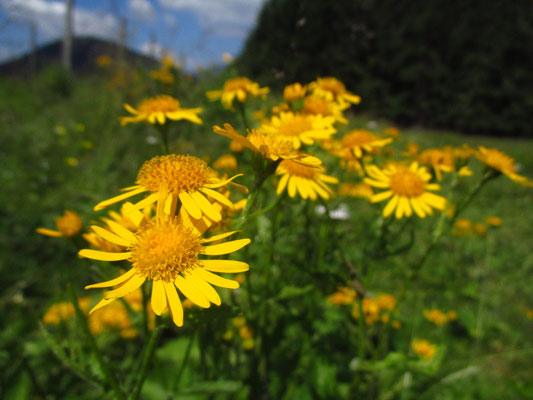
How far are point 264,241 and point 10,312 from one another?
204cm

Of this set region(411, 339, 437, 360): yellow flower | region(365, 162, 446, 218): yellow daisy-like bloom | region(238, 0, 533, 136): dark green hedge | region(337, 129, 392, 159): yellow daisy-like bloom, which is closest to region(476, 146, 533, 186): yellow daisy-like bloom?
region(365, 162, 446, 218): yellow daisy-like bloom

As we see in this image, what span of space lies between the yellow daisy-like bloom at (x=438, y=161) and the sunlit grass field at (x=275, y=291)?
0.46 m

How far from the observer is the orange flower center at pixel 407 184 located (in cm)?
154

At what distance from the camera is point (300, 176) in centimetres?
138

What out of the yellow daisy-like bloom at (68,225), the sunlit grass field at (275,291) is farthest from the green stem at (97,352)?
the yellow daisy-like bloom at (68,225)

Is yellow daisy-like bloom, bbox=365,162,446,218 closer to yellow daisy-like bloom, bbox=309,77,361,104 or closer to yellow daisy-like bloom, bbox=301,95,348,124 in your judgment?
yellow daisy-like bloom, bbox=301,95,348,124

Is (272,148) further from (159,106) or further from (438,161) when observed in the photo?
(438,161)

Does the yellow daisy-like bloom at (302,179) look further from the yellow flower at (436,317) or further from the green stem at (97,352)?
the yellow flower at (436,317)

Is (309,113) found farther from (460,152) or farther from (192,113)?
(460,152)

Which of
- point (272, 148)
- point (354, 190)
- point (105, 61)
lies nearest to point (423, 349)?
point (354, 190)

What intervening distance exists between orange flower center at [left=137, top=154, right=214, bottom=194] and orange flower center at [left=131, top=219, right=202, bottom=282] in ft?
0.36

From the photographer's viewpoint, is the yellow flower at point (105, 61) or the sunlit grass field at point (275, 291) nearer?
the sunlit grass field at point (275, 291)

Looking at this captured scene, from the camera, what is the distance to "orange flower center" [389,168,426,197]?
60.7 inches

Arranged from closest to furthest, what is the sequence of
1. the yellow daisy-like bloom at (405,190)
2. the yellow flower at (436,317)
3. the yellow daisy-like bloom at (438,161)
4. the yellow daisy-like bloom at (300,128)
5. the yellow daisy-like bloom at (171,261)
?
the yellow daisy-like bloom at (171,261)
the yellow daisy-like bloom at (300,128)
the yellow daisy-like bloom at (405,190)
the yellow daisy-like bloom at (438,161)
the yellow flower at (436,317)
